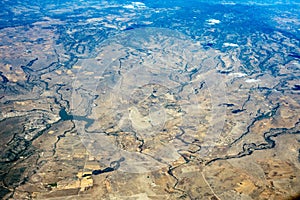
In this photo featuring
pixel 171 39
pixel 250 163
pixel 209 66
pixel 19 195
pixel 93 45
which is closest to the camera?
pixel 19 195

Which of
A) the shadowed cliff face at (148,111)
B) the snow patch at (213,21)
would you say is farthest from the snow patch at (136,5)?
the snow patch at (213,21)

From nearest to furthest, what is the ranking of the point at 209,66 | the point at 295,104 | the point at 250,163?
1. the point at 250,163
2. the point at 295,104
3. the point at 209,66

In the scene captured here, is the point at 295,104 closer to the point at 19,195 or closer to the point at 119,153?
the point at 119,153

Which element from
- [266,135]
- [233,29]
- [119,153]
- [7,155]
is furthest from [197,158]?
[233,29]

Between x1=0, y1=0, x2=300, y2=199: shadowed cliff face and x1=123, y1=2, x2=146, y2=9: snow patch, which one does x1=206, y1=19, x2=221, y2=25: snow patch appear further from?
x1=123, y1=2, x2=146, y2=9: snow patch

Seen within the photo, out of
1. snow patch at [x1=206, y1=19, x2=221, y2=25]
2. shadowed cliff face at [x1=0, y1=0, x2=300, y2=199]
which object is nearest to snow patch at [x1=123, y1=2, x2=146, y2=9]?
shadowed cliff face at [x1=0, y1=0, x2=300, y2=199]

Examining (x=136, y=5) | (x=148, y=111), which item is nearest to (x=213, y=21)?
(x=136, y=5)

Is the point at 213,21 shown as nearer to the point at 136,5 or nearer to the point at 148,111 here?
the point at 136,5

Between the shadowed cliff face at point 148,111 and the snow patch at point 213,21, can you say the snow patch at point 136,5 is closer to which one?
the shadowed cliff face at point 148,111

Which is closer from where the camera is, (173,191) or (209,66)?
(173,191)
